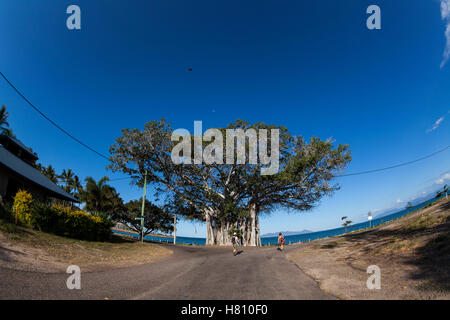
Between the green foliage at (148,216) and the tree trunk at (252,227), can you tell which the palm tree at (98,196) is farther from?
the tree trunk at (252,227)

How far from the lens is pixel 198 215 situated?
3172 centimetres

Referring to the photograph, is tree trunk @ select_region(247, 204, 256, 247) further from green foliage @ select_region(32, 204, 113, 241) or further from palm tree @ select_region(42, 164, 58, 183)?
palm tree @ select_region(42, 164, 58, 183)

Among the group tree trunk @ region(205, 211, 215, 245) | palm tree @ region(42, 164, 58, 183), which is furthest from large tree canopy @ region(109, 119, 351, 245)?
palm tree @ region(42, 164, 58, 183)

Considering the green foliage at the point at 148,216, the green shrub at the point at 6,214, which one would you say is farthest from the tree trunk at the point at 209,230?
the green shrub at the point at 6,214

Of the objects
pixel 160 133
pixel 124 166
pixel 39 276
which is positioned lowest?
pixel 39 276

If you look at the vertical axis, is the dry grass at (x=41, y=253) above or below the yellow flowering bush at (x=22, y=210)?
below

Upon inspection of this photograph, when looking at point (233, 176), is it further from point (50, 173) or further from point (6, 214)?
point (50, 173)

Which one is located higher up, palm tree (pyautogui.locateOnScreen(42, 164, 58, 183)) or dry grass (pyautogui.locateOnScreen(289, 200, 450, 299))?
palm tree (pyautogui.locateOnScreen(42, 164, 58, 183))

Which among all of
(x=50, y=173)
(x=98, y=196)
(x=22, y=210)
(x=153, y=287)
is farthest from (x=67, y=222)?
(x=50, y=173)
